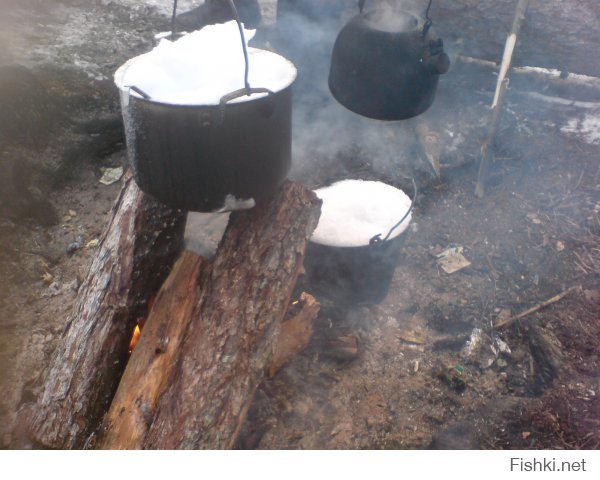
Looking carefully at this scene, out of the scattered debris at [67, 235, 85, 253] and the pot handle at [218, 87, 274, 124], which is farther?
the scattered debris at [67, 235, 85, 253]

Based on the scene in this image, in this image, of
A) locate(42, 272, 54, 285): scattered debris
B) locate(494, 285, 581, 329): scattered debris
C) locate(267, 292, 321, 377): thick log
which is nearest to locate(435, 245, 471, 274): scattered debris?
locate(494, 285, 581, 329): scattered debris

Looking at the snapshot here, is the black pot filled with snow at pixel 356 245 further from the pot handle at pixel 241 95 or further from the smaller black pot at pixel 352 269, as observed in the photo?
the pot handle at pixel 241 95

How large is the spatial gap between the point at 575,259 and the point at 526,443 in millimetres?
1885

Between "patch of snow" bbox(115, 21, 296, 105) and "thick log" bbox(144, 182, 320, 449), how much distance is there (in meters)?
0.74

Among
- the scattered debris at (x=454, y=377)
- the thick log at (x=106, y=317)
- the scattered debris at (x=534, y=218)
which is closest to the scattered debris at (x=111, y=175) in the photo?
the thick log at (x=106, y=317)

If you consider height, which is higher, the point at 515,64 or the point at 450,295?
the point at 515,64

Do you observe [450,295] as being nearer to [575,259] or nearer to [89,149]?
[575,259]

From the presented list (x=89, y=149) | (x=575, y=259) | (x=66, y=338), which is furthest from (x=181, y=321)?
(x=575, y=259)

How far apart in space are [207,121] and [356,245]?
1.56m

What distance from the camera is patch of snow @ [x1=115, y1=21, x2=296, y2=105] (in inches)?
82.2

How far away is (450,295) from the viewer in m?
3.84

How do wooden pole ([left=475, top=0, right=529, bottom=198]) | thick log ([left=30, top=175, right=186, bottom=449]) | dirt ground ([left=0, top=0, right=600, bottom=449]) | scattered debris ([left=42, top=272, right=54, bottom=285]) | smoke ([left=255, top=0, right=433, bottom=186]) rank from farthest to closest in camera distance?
1. smoke ([left=255, top=0, right=433, bottom=186])
2. wooden pole ([left=475, top=0, right=529, bottom=198])
3. scattered debris ([left=42, top=272, right=54, bottom=285])
4. dirt ground ([left=0, top=0, right=600, bottom=449])
5. thick log ([left=30, top=175, right=186, bottom=449])

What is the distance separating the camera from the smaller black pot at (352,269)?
331 cm

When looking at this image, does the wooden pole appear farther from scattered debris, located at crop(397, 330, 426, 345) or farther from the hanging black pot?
the hanging black pot
